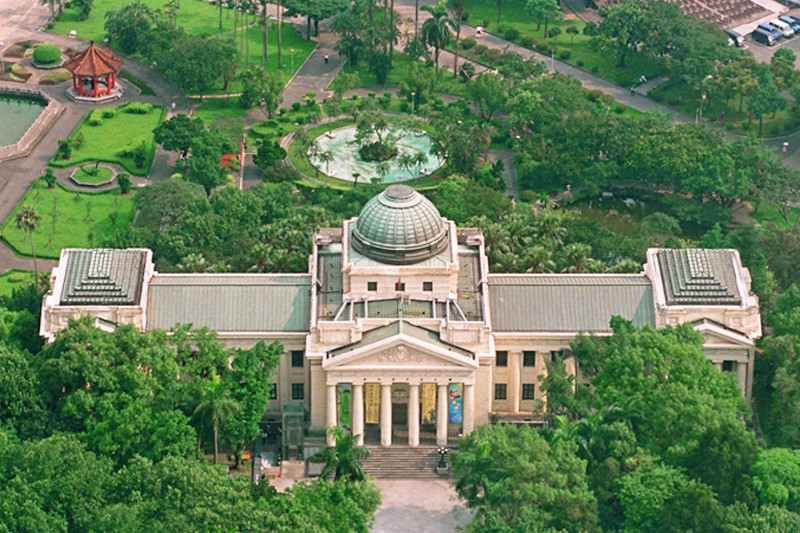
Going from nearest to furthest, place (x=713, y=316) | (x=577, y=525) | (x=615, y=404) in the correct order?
(x=577, y=525) → (x=615, y=404) → (x=713, y=316)

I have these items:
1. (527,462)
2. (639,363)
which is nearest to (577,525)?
(527,462)

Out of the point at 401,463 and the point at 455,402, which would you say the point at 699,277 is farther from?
the point at 401,463

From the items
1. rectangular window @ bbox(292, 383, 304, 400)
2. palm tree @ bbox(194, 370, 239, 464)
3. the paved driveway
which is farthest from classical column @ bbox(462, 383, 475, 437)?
palm tree @ bbox(194, 370, 239, 464)

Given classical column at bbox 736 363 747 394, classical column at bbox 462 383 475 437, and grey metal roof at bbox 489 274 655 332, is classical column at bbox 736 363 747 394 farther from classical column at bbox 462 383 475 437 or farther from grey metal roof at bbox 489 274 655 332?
classical column at bbox 462 383 475 437

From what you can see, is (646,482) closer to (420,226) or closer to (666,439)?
(666,439)

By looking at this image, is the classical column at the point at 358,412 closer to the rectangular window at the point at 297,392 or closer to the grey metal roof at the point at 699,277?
the rectangular window at the point at 297,392

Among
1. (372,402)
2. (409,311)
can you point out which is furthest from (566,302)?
(372,402)
